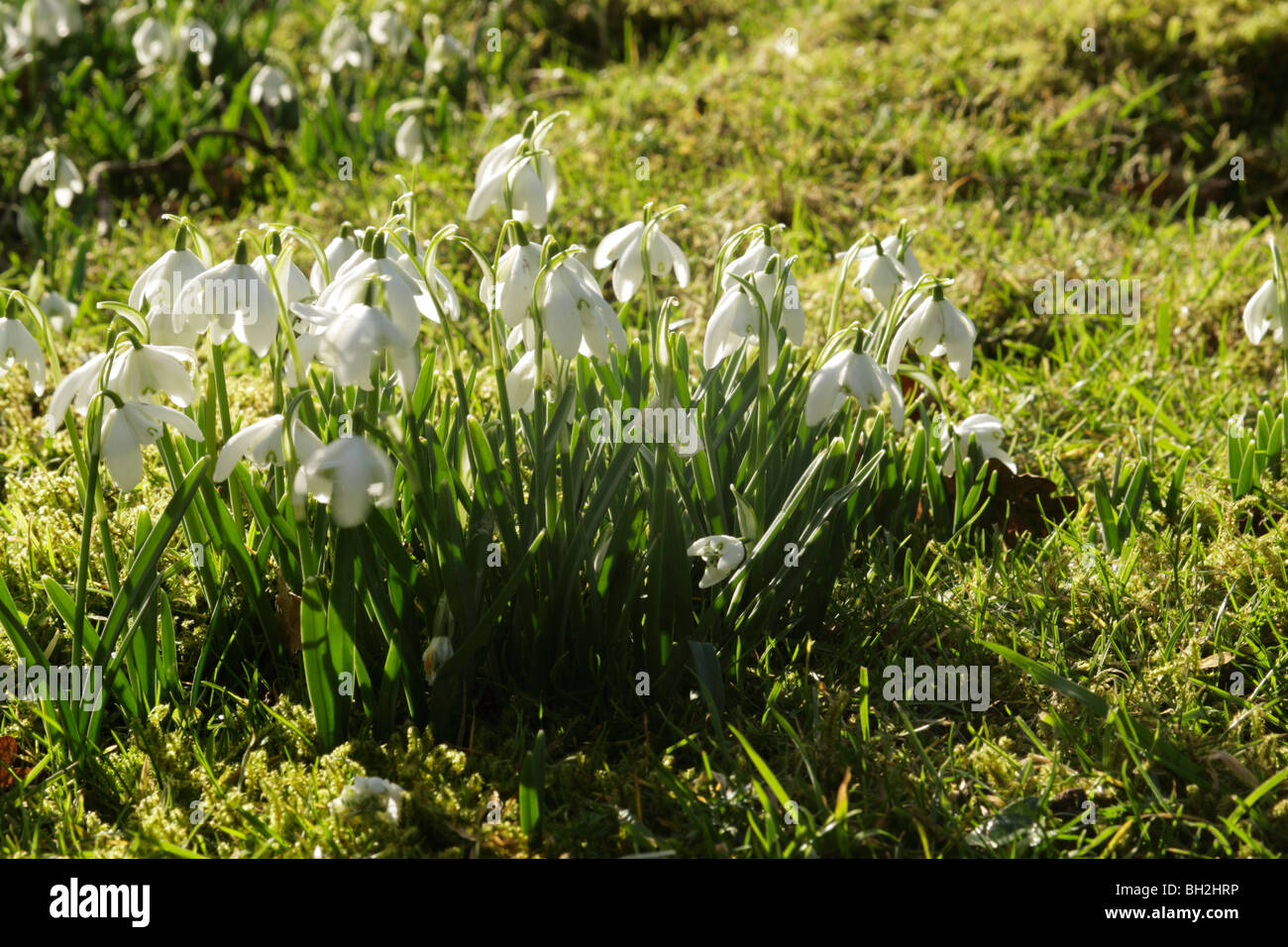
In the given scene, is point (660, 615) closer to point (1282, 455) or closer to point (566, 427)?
point (566, 427)

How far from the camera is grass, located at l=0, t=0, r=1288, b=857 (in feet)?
5.06

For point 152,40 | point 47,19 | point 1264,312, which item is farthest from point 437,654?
point 47,19

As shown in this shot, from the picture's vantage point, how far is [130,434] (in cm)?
140

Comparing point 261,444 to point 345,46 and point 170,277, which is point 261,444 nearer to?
point 170,277

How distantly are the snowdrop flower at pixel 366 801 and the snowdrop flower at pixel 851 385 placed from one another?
2.47ft

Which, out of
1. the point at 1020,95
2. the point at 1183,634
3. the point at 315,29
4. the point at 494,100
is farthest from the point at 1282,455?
the point at 315,29

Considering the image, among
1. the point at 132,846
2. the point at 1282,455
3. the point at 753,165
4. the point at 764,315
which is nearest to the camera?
the point at 132,846

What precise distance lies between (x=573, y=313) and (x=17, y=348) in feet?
2.50

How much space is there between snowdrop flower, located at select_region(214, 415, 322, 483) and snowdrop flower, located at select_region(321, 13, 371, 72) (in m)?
3.41

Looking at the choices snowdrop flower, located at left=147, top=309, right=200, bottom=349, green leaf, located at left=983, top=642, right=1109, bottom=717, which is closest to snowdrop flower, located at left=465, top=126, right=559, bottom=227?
snowdrop flower, located at left=147, top=309, right=200, bottom=349

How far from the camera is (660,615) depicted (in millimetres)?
1679

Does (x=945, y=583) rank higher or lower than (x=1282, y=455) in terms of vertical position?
lower

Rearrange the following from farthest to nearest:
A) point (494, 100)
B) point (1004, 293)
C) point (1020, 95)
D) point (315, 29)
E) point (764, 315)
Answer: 1. point (315, 29)
2. point (494, 100)
3. point (1020, 95)
4. point (1004, 293)
5. point (764, 315)

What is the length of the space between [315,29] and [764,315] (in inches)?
174
